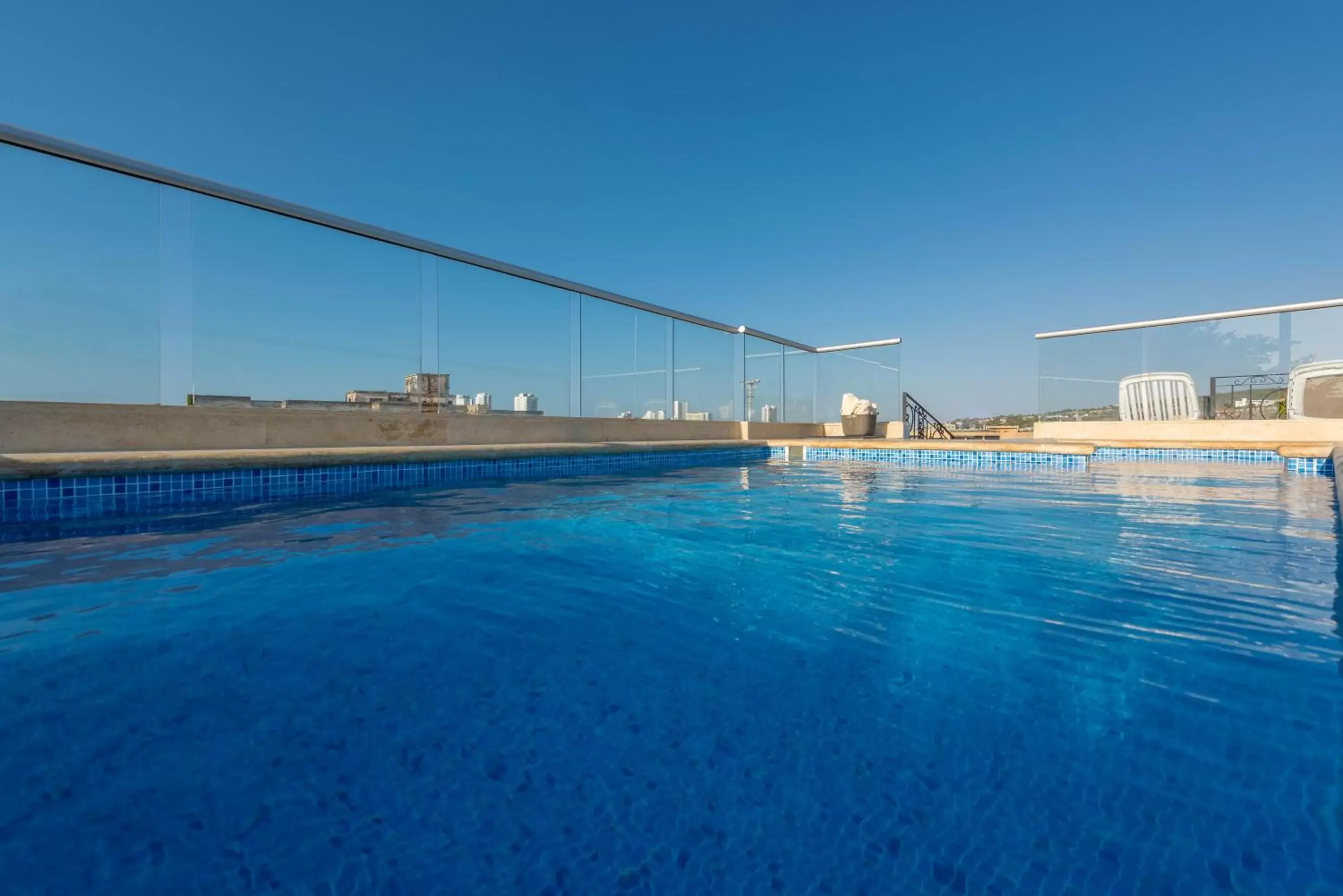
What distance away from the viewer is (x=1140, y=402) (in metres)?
8.87

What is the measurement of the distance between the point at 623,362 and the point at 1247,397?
924cm

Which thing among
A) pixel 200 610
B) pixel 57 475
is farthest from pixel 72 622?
pixel 57 475

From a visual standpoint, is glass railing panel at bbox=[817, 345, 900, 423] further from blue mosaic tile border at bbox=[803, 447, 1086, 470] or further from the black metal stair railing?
blue mosaic tile border at bbox=[803, 447, 1086, 470]

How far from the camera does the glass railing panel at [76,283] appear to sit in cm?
371

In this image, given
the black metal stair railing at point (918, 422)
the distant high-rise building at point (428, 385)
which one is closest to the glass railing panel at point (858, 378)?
the black metal stair railing at point (918, 422)

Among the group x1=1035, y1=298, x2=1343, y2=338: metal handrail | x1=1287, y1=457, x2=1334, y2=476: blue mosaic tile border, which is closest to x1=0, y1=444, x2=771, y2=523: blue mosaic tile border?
x1=1287, y1=457, x2=1334, y2=476: blue mosaic tile border

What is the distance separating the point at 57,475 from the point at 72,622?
2.68 metres

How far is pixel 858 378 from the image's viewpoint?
11070mm

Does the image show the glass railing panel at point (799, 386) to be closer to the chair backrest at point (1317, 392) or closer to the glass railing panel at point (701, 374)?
the glass railing panel at point (701, 374)

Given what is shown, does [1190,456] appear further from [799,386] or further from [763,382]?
[763,382]

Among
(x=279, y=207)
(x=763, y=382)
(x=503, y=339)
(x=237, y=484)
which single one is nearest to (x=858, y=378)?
(x=763, y=382)

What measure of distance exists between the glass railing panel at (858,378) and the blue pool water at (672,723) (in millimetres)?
8601

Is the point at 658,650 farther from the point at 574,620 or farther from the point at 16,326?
the point at 16,326

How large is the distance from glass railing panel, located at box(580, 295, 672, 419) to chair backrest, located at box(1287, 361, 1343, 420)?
8.80 metres
